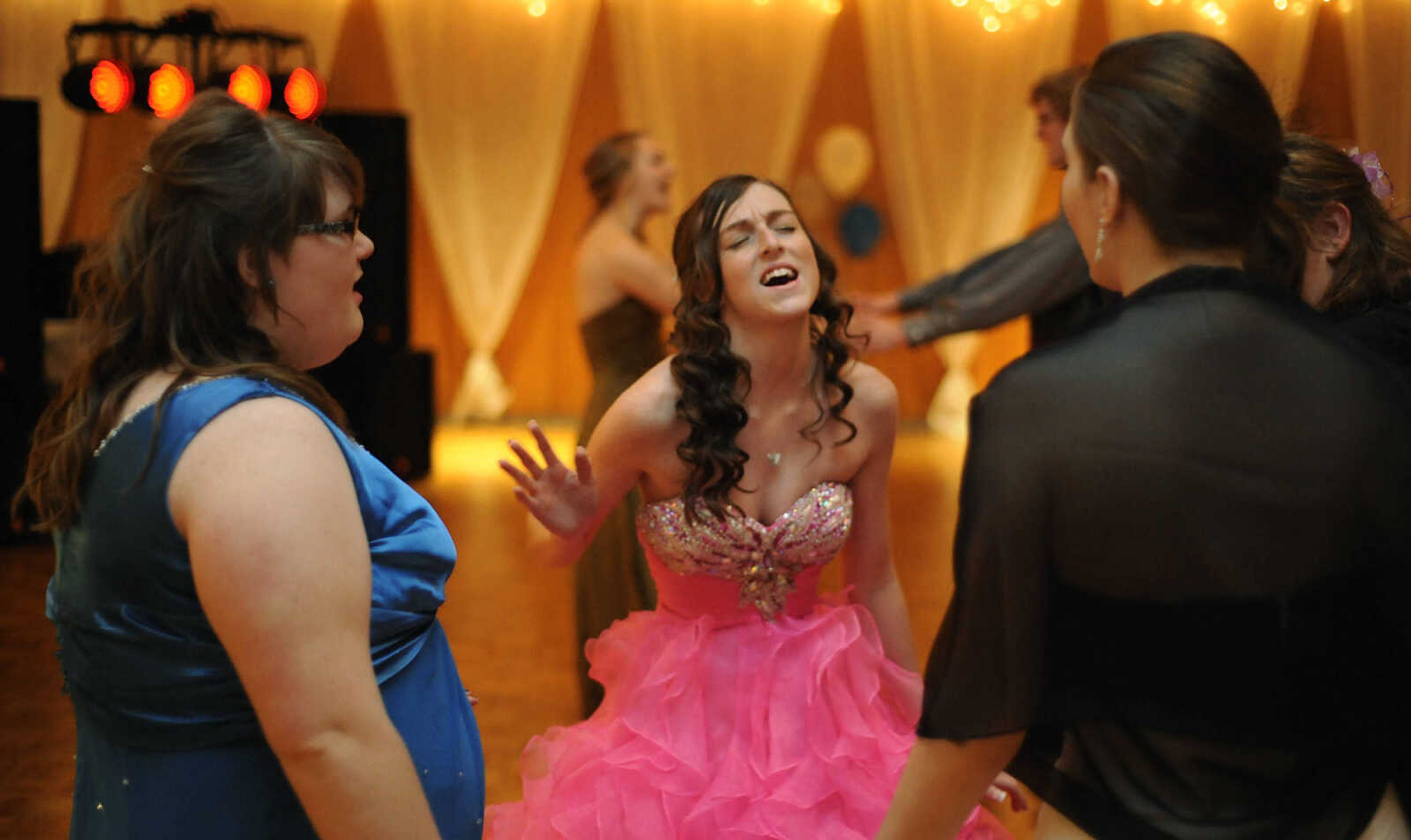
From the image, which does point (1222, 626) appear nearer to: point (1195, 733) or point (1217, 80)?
point (1195, 733)

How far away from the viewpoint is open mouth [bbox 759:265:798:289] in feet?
7.50

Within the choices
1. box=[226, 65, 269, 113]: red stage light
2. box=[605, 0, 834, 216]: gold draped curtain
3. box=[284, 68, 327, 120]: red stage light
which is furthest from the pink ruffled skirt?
box=[605, 0, 834, 216]: gold draped curtain

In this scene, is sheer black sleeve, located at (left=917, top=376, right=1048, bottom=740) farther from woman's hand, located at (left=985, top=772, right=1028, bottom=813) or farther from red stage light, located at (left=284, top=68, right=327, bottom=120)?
red stage light, located at (left=284, top=68, right=327, bottom=120)

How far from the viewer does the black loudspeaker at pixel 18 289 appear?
6508 millimetres

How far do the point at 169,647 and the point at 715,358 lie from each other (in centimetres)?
122

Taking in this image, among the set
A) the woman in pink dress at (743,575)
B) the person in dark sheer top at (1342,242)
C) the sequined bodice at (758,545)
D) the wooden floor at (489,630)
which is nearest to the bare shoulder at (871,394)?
the woman in pink dress at (743,575)

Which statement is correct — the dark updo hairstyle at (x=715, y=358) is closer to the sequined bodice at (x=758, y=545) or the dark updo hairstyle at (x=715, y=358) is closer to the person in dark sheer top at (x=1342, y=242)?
the sequined bodice at (x=758, y=545)

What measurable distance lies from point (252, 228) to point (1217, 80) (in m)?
0.84

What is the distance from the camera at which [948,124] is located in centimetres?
998

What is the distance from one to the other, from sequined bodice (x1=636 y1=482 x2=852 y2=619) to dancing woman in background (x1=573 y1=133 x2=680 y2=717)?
55.4 inches

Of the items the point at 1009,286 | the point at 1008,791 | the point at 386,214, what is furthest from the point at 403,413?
the point at 1008,791

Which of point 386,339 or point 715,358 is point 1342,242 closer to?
point 715,358

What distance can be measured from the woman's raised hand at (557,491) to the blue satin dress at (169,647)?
1.85 ft

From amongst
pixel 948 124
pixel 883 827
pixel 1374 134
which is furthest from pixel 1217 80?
pixel 1374 134
